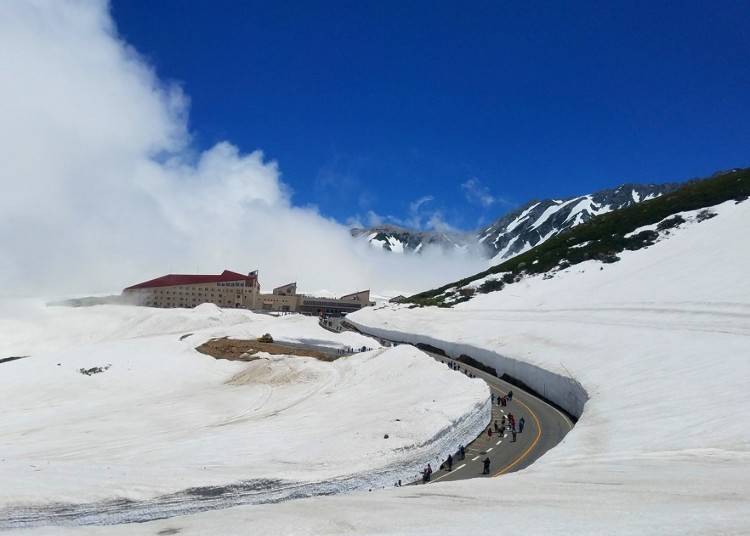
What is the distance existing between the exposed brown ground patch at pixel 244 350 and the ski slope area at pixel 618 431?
16952mm

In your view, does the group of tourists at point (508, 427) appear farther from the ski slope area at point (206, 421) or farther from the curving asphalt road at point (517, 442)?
the ski slope area at point (206, 421)

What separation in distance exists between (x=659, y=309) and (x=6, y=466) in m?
58.5

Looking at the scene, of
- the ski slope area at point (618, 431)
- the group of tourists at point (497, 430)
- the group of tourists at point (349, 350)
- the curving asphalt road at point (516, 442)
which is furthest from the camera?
the group of tourists at point (349, 350)

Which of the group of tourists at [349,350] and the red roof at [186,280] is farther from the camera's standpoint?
the red roof at [186,280]

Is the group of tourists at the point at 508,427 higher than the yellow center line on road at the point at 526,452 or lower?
higher

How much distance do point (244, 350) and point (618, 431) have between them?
42.0 meters

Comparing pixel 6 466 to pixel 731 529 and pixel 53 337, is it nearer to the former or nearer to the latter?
pixel 731 529

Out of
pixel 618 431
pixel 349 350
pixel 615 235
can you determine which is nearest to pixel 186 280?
pixel 349 350

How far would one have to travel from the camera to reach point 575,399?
3644 cm

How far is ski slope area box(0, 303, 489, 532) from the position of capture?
16844 mm

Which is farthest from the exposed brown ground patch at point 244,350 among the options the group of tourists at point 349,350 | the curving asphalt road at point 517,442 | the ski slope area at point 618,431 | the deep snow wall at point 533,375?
the curving asphalt road at point 517,442

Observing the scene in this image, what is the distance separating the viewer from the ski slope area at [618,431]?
356 inches

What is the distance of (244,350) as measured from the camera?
58.7 m

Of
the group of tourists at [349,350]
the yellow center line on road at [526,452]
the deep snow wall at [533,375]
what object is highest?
the group of tourists at [349,350]
